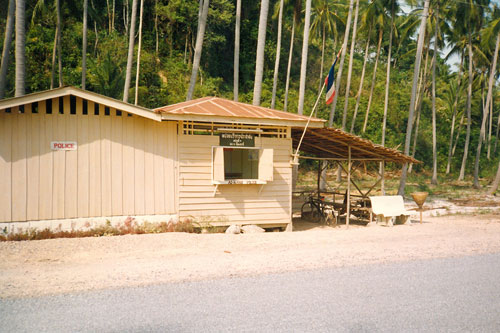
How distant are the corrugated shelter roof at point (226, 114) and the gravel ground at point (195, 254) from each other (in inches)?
114

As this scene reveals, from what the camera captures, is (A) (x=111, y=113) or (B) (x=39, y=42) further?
(B) (x=39, y=42)

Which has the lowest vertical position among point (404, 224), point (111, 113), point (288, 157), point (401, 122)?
point (404, 224)

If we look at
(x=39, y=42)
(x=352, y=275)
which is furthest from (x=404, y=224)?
(x=39, y=42)

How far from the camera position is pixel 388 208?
13.3 meters

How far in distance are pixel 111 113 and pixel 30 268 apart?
4367mm

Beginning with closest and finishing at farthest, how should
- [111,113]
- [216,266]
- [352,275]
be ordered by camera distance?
[352,275], [216,266], [111,113]

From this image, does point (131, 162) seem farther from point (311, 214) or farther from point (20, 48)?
point (311, 214)

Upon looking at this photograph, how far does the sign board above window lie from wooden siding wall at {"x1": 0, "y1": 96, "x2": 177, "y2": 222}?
49.3 inches

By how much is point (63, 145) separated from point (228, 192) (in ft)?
13.7

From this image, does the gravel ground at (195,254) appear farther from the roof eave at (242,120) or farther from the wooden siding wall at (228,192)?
the roof eave at (242,120)

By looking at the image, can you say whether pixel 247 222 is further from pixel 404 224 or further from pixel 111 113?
pixel 404 224

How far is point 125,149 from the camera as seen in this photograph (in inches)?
393

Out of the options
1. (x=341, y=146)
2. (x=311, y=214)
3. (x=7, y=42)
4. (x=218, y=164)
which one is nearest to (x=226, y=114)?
(x=218, y=164)

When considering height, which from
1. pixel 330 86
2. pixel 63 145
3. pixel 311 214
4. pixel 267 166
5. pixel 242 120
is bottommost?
pixel 311 214
